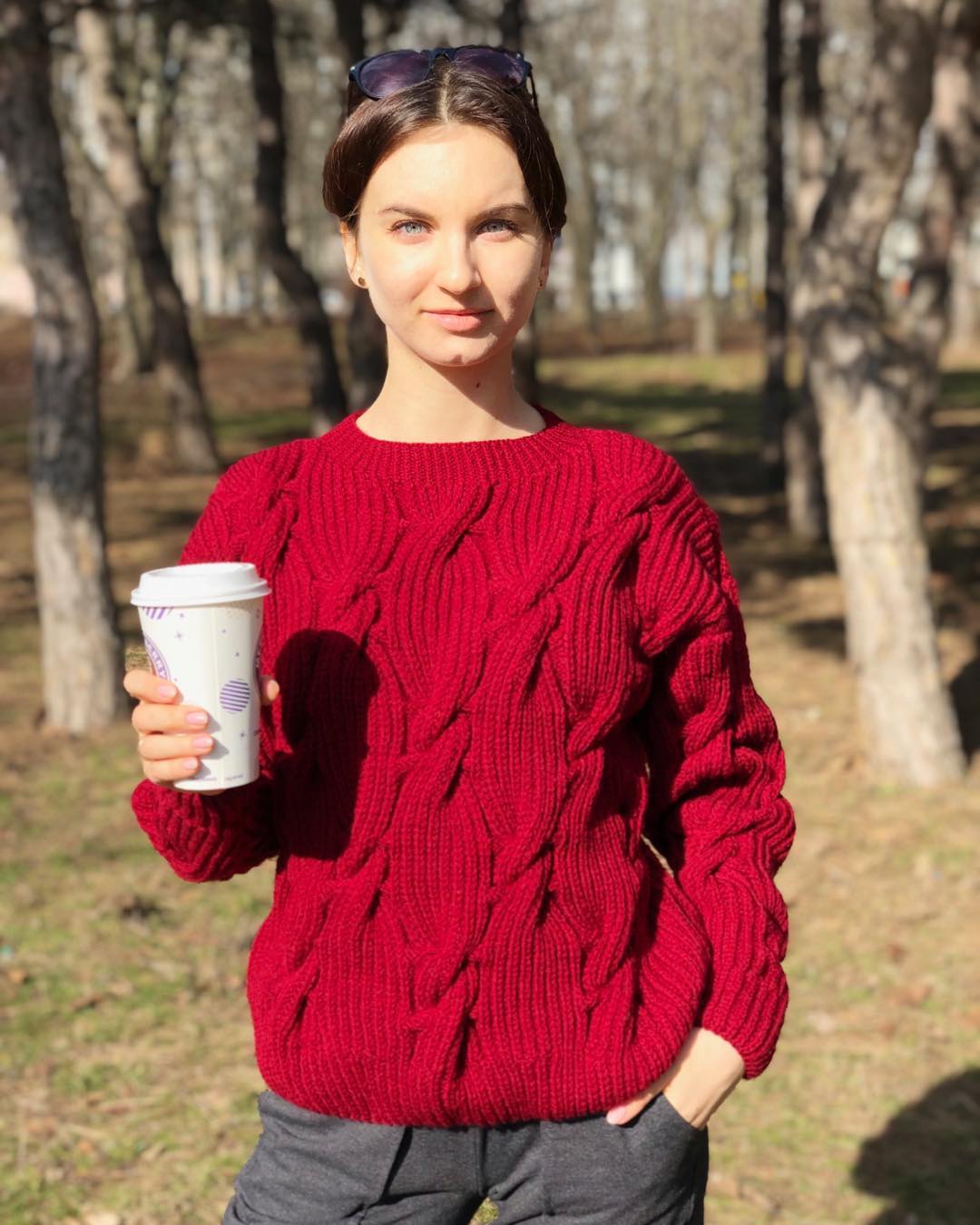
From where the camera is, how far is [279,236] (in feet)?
43.8

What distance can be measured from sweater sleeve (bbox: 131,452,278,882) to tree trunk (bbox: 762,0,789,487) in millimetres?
13026

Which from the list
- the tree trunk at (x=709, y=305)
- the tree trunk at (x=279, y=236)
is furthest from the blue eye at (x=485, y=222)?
the tree trunk at (x=709, y=305)

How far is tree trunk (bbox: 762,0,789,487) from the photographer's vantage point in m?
14.0

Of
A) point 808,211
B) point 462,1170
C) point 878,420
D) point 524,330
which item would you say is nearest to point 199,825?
point 462,1170

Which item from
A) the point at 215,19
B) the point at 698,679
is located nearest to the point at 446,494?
the point at 698,679

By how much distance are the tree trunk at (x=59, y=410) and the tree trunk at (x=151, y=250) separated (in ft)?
26.6

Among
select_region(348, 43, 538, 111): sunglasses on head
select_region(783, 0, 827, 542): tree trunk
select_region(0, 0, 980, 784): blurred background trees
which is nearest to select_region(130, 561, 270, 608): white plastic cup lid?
select_region(348, 43, 538, 111): sunglasses on head

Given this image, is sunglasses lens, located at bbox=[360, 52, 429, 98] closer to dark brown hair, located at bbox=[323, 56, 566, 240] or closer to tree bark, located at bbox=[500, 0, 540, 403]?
dark brown hair, located at bbox=[323, 56, 566, 240]

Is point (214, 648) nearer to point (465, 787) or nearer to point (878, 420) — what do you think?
point (465, 787)

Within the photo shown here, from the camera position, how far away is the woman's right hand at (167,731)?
1.71 meters

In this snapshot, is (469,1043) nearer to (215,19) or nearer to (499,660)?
(499,660)

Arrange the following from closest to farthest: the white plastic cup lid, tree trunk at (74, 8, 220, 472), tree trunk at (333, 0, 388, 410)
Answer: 1. the white plastic cup lid
2. tree trunk at (333, 0, 388, 410)
3. tree trunk at (74, 8, 220, 472)

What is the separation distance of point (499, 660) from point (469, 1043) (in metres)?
0.51

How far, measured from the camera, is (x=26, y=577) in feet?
39.7
